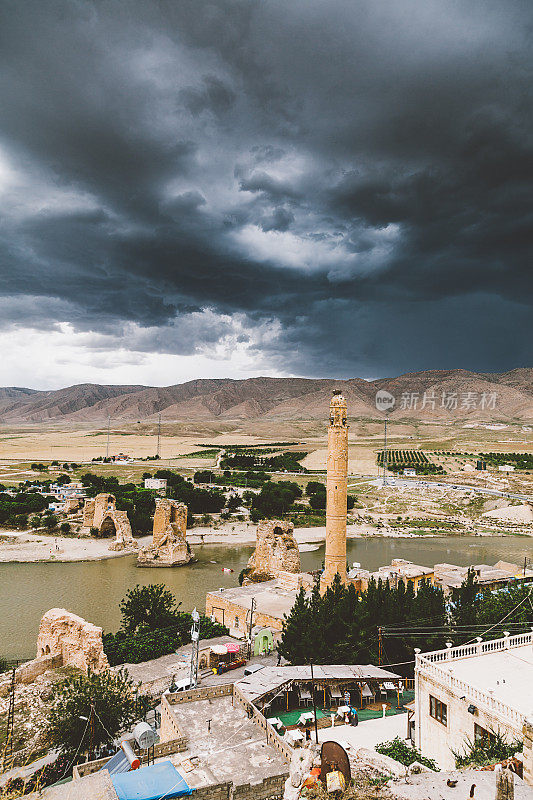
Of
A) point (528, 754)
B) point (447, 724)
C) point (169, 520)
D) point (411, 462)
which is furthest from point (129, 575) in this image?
point (411, 462)

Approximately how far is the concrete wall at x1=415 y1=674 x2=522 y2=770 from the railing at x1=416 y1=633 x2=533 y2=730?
11 centimetres

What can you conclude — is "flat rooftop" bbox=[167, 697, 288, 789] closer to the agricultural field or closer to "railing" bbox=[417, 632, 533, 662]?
"railing" bbox=[417, 632, 533, 662]

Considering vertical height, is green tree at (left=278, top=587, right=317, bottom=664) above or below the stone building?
above

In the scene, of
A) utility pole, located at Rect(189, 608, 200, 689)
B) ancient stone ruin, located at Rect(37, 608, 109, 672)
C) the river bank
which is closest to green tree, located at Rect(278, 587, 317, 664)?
utility pole, located at Rect(189, 608, 200, 689)

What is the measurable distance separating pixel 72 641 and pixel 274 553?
14771 mm

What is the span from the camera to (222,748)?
1100cm

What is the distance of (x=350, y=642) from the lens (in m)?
18.2

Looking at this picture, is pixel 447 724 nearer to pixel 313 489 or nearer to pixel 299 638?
pixel 299 638

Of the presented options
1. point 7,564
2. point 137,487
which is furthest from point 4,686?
point 137,487

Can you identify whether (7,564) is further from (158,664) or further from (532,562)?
(532,562)

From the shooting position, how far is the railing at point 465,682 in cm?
1100

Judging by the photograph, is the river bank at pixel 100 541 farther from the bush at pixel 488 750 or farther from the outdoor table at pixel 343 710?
the bush at pixel 488 750

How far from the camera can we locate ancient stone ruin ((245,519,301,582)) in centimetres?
3173

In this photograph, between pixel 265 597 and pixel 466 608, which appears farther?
pixel 265 597
